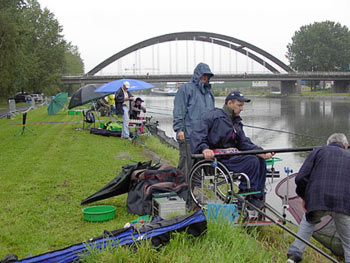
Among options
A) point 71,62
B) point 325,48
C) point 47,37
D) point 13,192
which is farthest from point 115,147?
point 325,48

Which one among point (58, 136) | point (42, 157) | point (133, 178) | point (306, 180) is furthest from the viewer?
point (58, 136)

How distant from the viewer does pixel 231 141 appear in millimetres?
5082

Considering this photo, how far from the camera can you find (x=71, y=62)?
87688 millimetres

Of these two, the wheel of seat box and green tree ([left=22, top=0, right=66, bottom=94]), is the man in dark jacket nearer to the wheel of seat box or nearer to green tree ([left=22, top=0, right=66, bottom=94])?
the wheel of seat box

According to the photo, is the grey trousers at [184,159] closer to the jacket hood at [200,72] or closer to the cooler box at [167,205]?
the cooler box at [167,205]

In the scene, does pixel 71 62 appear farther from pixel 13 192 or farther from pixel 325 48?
pixel 13 192

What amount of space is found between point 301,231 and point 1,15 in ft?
74.2

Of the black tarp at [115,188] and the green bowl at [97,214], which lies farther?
the black tarp at [115,188]

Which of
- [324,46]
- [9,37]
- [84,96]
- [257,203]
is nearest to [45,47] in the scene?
[9,37]

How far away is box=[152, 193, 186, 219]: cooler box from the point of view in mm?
4371

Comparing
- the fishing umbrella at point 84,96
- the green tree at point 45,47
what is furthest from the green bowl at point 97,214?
the green tree at point 45,47

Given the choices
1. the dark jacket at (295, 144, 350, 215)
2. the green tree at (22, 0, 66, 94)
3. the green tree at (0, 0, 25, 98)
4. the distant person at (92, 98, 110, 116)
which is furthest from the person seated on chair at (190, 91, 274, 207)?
the green tree at (22, 0, 66, 94)

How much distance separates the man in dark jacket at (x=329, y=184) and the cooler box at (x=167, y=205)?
122 centimetres

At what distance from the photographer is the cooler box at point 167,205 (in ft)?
14.3
